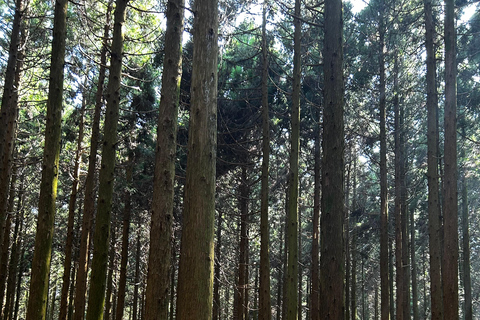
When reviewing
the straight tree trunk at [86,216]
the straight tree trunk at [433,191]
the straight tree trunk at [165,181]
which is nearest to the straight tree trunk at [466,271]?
the straight tree trunk at [433,191]

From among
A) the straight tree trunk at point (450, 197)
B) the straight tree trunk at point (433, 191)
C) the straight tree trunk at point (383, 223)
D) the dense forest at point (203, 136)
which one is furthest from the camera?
the straight tree trunk at point (383, 223)

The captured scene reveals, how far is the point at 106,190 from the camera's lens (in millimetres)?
7199

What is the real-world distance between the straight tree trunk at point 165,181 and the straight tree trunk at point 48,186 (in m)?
2.00

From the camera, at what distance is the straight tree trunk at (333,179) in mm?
5324

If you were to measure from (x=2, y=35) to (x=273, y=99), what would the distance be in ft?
38.3

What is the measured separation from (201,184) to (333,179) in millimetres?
2354

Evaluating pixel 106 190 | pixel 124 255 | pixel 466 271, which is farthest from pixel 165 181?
pixel 466 271

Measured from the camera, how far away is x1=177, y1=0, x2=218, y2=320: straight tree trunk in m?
3.80

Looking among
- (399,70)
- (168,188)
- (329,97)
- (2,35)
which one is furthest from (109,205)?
(399,70)

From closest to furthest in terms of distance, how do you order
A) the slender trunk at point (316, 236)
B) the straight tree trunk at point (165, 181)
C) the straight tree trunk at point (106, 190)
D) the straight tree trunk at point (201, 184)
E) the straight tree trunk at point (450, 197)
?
the straight tree trunk at point (201, 184), the straight tree trunk at point (165, 181), the straight tree trunk at point (106, 190), the straight tree trunk at point (450, 197), the slender trunk at point (316, 236)

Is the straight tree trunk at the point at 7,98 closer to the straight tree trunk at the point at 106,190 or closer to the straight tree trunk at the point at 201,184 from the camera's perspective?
the straight tree trunk at the point at 106,190

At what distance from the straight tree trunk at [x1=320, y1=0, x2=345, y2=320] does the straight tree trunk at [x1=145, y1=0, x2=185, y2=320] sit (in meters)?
2.41

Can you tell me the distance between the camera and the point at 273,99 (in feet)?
53.8

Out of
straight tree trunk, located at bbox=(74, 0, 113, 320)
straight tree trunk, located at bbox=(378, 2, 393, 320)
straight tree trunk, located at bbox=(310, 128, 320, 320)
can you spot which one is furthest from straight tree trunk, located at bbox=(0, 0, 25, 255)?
straight tree trunk, located at bbox=(378, 2, 393, 320)
